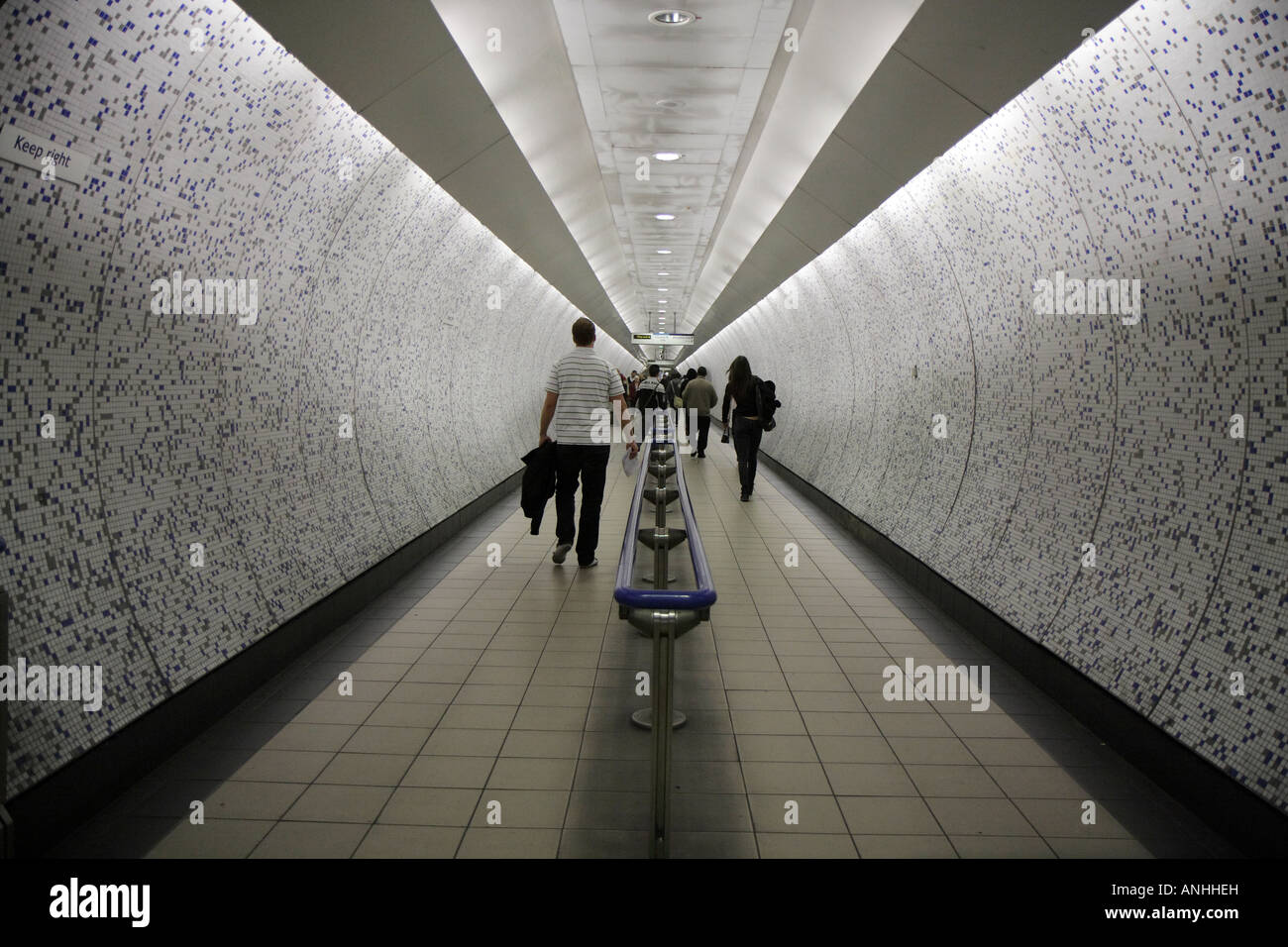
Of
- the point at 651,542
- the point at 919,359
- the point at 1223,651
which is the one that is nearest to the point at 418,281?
the point at 651,542

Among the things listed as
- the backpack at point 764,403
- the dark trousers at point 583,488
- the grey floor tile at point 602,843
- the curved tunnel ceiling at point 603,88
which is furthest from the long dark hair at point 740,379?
the grey floor tile at point 602,843

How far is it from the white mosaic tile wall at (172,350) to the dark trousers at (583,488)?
1.43 meters

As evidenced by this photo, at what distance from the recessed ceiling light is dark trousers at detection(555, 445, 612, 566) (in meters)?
2.99

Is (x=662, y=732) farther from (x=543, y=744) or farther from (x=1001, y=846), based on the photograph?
(x=1001, y=846)

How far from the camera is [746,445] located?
11.4 metres

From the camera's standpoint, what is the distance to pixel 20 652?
2.87 m

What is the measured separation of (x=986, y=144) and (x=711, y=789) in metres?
4.08

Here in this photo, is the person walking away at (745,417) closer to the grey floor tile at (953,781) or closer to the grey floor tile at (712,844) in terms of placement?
the grey floor tile at (953,781)

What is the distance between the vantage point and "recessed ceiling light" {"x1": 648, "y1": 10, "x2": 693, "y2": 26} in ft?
18.9

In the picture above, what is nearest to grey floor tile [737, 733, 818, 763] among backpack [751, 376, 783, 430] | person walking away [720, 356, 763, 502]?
person walking away [720, 356, 763, 502]

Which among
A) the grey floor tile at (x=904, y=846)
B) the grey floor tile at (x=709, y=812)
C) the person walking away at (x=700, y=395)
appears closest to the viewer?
the grey floor tile at (x=904, y=846)

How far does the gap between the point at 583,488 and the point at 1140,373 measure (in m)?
4.01

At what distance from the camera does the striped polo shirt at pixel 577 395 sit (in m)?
6.76
